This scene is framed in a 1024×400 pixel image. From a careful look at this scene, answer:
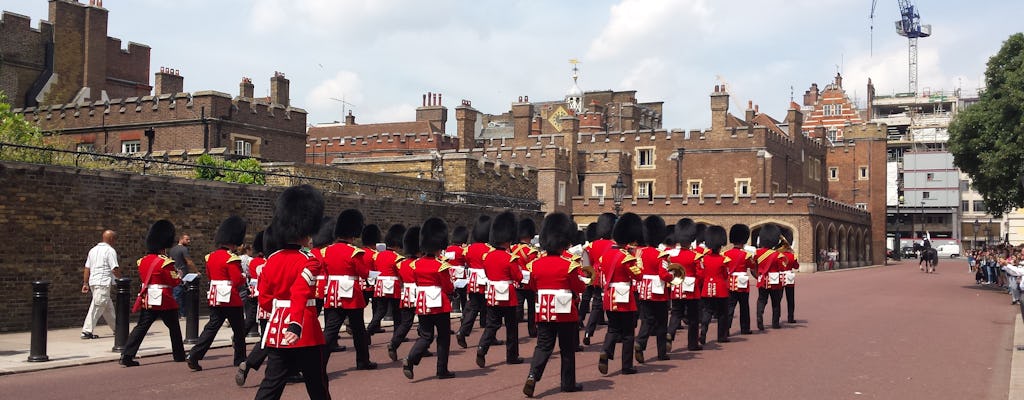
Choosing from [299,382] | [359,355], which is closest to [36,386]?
[299,382]

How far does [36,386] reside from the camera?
9.81 meters

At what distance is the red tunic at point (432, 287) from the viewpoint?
34.3 ft

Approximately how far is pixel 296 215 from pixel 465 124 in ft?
168

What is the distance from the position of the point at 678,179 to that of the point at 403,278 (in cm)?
4823

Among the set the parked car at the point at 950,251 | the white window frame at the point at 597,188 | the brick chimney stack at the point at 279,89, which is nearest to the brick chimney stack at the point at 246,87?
the brick chimney stack at the point at 279,89

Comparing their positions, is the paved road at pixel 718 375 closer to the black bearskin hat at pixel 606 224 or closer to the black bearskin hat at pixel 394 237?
the black bearskin hat at pixel 394 237

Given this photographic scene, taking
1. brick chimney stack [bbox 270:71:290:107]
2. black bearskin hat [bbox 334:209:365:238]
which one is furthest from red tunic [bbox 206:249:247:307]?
brick chimney stack [bbox 270:71:290:107]

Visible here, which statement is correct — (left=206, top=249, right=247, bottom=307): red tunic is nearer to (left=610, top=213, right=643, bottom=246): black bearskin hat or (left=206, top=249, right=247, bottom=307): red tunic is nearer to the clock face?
(left=610, top=213, right=643, bottom=246): black bearskin hat

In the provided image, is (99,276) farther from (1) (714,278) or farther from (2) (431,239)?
(1) (714,278)

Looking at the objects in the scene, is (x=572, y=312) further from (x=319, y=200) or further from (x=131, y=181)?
(x=131, y=181)

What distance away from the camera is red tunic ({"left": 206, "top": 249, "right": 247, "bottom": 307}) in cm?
1068

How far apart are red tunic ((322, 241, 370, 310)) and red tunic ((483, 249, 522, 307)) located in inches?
61.7

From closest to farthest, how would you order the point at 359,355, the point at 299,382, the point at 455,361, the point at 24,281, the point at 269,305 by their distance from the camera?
the point at 269,305 → the point at 299,382 → the point at 359,355 → the point at 455,361 → the point at 24,281

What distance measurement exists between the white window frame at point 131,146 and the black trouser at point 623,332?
26375 mm
